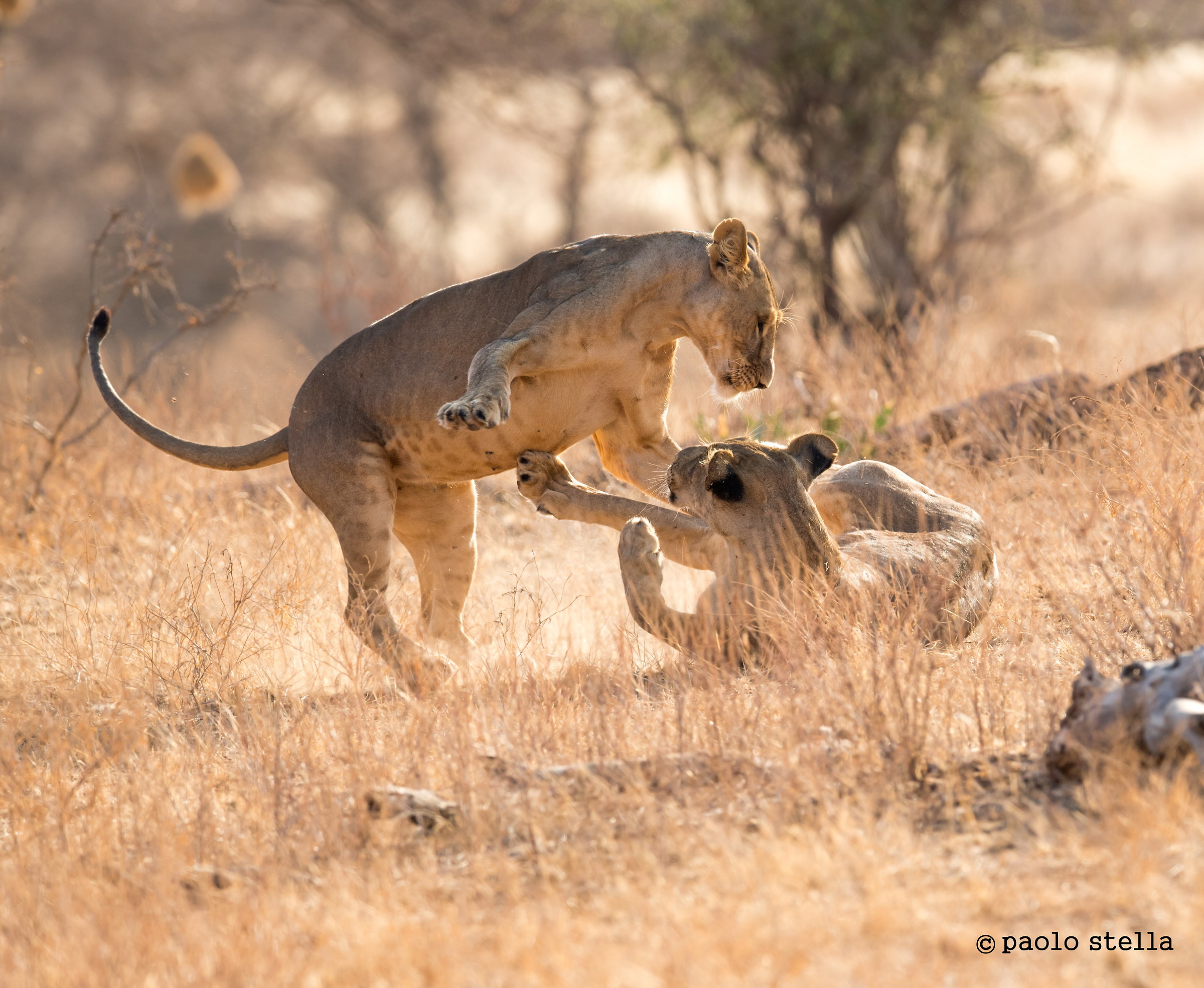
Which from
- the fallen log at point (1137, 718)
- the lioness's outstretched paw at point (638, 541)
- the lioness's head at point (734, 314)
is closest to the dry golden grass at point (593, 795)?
the fallen log at point (1137, 718)

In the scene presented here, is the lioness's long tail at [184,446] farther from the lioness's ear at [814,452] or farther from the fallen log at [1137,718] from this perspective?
the fallen log at [1137,718]

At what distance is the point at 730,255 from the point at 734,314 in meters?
0.21

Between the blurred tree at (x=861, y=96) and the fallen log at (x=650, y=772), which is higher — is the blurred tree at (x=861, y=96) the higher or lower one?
the higher one

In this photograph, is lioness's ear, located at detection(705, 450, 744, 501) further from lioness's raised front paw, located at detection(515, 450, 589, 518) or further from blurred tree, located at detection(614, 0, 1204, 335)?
blurred tree, located at detection(614, 0, 1204, 335)

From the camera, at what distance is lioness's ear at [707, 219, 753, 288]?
4.46 meters

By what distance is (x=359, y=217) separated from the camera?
32.2 metres

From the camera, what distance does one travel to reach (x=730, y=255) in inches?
177

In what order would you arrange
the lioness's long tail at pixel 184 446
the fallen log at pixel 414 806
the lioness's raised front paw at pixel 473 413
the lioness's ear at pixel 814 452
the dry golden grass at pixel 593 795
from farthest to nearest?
the lioness's long tail at pixel 184 446 → the lioness's ear at pixel 814 452 → the lioness's raised front paw at pixel 473 413 → the fallen log at pixel 414 806 → the dry golden grass at pixel 593 795

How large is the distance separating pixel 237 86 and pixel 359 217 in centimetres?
442

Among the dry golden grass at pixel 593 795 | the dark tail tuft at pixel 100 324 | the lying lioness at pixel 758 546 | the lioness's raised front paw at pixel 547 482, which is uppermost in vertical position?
the dark tail tuft at pixel 100 324

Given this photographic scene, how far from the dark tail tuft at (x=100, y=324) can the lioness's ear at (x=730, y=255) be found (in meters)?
2.53

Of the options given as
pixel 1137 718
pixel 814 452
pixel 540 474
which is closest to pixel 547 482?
pixel 540 474

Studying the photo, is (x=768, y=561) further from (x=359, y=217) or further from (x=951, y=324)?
(x=359, y=217)

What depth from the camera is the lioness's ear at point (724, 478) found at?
4395mm
